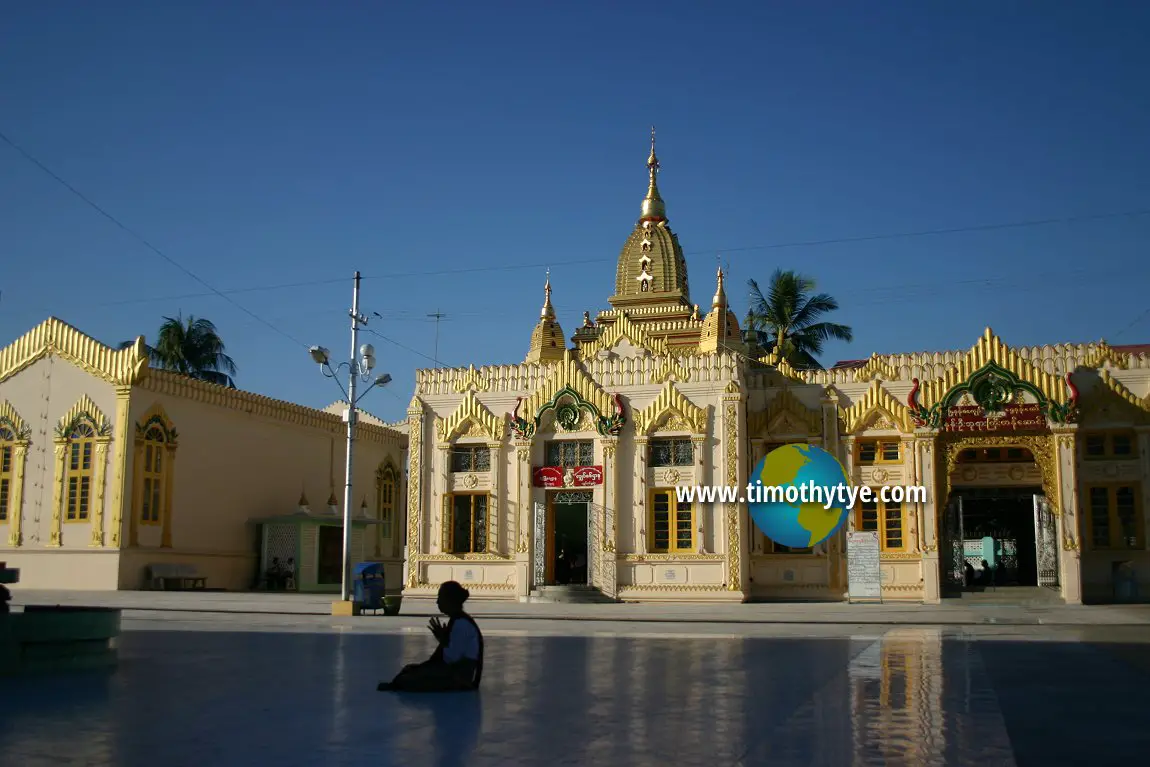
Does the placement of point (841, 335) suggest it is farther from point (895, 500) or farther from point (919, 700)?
point (919, 700)

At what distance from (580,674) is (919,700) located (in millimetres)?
3675

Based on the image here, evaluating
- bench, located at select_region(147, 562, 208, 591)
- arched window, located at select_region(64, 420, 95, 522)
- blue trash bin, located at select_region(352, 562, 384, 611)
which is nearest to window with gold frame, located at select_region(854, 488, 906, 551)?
blue trash bin, located at select_region(352, 562, 384, 611)

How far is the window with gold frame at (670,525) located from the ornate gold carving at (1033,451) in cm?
708

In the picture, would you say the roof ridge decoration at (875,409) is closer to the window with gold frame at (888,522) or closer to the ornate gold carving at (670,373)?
the window with gold frame at (888,522)

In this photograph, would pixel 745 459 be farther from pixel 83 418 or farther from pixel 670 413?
pixel 83 418

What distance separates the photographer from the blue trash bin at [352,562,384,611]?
25.4 meters

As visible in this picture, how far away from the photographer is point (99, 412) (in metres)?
36.0

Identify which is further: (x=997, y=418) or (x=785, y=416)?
(x=785, y=416)

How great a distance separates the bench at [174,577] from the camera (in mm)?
35750

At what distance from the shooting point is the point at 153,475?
119 ft

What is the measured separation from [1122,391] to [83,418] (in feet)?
101

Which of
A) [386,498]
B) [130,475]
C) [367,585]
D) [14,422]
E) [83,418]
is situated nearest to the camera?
[367,585]

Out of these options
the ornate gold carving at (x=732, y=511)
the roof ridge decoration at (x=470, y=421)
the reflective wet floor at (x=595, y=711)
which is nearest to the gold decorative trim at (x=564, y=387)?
the roof ridge decoration at (x=470, y=421)

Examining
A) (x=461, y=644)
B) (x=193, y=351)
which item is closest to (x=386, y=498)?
(x=193, y=351)
